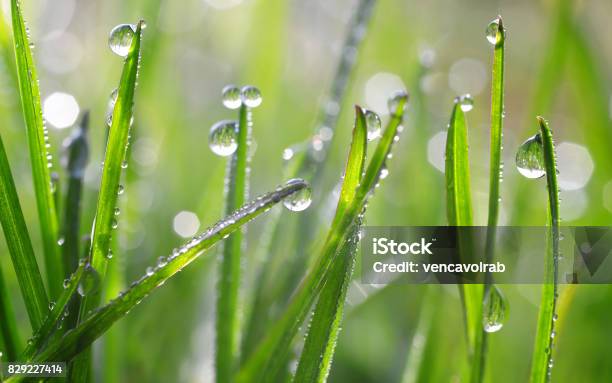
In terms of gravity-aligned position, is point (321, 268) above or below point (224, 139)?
below

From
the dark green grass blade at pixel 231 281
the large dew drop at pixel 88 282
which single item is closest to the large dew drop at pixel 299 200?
the dark green grass blade at pixel 231 281

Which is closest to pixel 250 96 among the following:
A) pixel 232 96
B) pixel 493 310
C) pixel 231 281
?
pixel 232 96

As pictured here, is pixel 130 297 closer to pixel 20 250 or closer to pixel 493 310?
pixel 20 250

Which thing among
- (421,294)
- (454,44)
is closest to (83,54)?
(454,44)

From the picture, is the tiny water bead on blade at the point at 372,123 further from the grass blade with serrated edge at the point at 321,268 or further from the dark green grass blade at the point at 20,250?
the dark green grass blade at the point at 20,250

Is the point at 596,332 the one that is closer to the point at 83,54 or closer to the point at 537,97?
the point at 537,97
